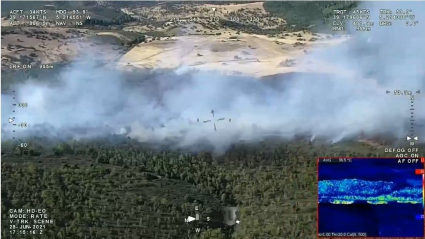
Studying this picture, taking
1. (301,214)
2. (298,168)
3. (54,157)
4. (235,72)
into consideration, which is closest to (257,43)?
(235,72)

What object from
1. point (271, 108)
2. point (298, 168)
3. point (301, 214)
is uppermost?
point (271, 108)

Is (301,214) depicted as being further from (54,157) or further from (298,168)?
(54,157)
